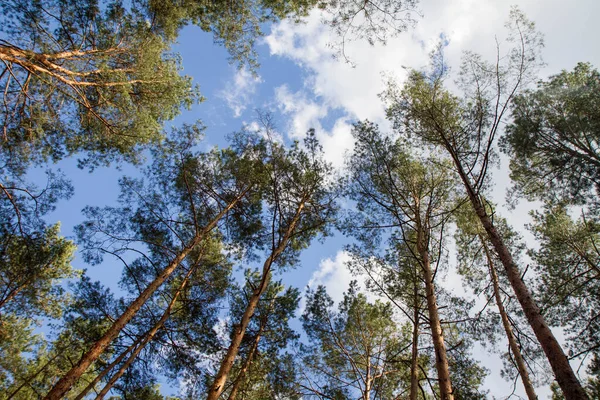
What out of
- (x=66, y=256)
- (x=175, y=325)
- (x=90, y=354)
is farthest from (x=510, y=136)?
(x=66, y=256)

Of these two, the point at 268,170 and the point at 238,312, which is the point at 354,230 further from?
the point at 238,312

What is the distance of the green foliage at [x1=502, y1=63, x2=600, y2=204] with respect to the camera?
386 inches

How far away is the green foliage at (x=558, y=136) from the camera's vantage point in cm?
981

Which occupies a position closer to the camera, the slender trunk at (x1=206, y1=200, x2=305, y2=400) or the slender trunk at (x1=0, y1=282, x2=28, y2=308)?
the slender trunk at (x1=206, y1=200, x2=305, y2=400)

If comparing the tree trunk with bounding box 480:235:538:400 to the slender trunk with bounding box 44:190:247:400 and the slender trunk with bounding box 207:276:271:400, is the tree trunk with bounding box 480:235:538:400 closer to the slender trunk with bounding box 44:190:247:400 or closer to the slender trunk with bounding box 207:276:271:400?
the slender trunk with bounding box 207:276:271:400

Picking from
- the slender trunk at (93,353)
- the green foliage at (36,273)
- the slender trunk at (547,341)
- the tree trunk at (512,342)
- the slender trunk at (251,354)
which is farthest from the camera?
the green foliage at (36,273)

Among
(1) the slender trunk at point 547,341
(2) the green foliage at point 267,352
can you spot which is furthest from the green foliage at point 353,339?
(1) the slender trunk at point 547,341

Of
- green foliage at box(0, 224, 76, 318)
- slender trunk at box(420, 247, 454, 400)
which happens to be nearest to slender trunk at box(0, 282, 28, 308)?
green foliage at box(0, 224, 76, 318)

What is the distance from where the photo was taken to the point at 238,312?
993cm

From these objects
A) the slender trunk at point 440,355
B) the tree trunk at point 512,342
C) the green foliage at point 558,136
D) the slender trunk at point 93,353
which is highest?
the green foliage at point 558,136

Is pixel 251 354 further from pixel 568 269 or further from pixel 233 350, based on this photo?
pixel 568 269

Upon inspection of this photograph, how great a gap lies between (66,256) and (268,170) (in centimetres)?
814

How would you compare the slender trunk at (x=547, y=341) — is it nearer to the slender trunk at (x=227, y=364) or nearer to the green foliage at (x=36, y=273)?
→ the slender trunk at (x=227, y=364)

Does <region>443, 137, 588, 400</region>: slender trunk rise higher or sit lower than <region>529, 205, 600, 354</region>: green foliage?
lower
